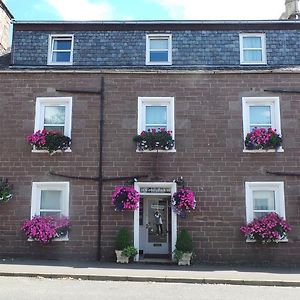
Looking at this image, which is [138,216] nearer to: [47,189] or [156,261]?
[156,261]

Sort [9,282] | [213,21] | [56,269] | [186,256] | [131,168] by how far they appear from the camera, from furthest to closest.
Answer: [213,21]
[131,168]
[186,256]
[56,269]
[9,282]

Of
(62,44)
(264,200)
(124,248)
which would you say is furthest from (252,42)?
(124,248)

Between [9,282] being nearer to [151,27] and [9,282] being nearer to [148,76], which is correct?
[148,76]

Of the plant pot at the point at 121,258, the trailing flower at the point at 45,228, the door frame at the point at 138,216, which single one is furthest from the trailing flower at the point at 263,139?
the trailing flower at the point at 45,228

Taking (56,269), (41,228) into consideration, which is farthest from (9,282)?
(41,228)

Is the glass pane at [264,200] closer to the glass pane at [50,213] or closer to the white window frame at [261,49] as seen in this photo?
the white window frame at [261,49]

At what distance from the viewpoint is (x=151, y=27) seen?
1783 cm

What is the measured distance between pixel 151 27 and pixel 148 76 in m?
2.22

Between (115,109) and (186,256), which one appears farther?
(115,109)

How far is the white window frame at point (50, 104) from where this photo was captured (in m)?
16.8

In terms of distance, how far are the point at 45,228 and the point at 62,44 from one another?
282 inches

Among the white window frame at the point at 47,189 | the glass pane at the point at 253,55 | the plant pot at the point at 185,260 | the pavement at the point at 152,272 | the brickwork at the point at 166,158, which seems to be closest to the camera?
the pavement at the point at 152,272

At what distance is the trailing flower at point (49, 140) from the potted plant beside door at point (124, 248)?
3.67m

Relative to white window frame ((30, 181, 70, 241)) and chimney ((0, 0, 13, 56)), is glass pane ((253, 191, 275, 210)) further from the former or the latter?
chimney ((0, 0, 13, 56))
